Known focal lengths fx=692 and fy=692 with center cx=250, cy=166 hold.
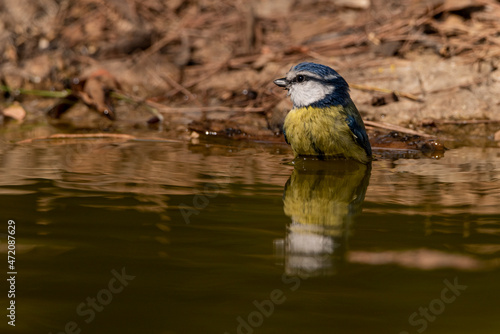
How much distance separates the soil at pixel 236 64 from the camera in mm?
6590

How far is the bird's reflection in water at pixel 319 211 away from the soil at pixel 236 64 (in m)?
1.26

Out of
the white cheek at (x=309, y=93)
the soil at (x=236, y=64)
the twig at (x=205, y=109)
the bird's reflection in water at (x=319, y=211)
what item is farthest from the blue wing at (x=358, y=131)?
the twig at (x=205, y=109)

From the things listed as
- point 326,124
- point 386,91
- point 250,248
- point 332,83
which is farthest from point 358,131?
point 250,248

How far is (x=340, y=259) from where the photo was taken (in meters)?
2.65

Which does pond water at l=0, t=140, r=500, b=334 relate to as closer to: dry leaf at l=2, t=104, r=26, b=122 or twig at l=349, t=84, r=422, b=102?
twig at l=349, t=84, r=422, b=102

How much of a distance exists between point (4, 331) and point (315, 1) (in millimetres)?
7911

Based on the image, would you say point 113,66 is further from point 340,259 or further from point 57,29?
point 340,259

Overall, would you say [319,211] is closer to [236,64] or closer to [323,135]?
[323,135]

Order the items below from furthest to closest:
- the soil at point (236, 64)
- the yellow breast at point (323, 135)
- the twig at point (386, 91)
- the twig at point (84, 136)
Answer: the twig at point (386, 91) → the soil at point (236, 64) → the twig at point (84, 136) → the yellow breast at point (323, 135)

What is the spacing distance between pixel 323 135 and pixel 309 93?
0.45m

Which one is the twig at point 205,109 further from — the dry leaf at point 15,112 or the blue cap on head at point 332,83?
the blue cap on head at point 332,83

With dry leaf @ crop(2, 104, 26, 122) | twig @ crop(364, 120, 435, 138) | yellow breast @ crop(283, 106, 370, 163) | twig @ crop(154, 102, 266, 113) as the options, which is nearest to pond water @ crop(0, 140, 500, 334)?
yellow breast @ crop(283, 106, 370, 163)

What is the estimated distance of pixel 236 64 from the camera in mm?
8125

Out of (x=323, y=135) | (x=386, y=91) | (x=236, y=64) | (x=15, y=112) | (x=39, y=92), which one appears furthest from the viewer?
(x=236, y=64)
